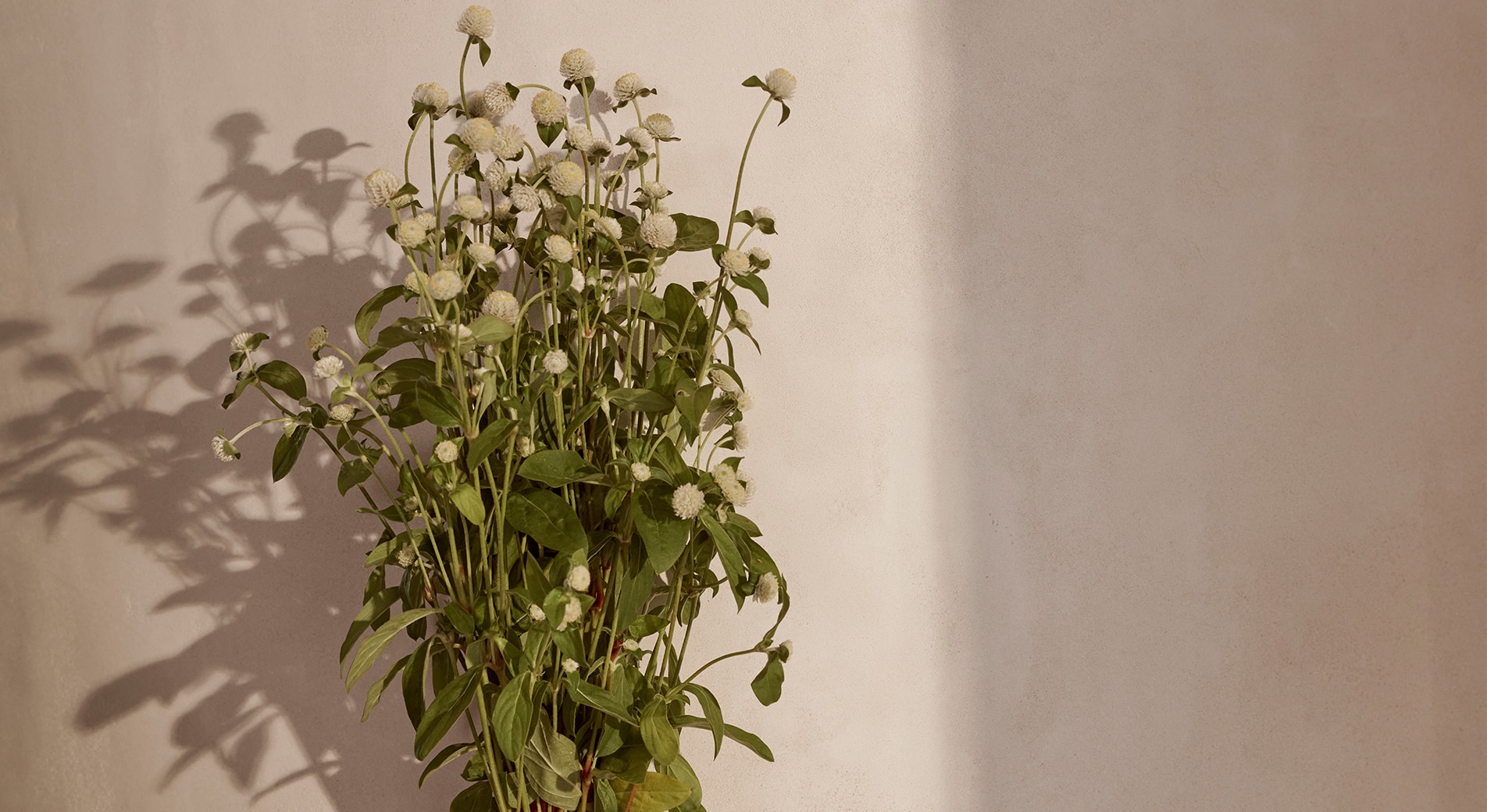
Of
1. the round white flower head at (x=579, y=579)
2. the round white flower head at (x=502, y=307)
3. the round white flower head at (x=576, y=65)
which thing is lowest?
the round white flower head at (x=579, y=579)

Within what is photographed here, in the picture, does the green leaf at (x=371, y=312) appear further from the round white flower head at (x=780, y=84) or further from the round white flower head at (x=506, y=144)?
the round white flower head at (x=780, y=84)

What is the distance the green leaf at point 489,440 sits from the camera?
81cm

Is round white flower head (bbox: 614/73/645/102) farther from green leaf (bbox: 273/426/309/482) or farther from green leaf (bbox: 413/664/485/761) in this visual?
green leaf (bbox: 413/664/485/761)

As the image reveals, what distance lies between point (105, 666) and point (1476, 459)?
196 centimetres

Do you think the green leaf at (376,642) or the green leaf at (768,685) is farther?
the green leaf at (768,685)

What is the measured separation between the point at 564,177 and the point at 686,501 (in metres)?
0.32

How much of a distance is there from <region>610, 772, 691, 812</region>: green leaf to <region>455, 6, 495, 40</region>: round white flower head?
2.47 feet

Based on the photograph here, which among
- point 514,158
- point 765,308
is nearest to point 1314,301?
point 765,308

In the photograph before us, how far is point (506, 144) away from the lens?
88 centimetres

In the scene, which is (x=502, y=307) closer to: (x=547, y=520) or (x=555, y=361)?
(x=555, y=361)

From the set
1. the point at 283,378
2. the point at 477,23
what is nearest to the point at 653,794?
the point at 283,378

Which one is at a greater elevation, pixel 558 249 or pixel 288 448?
pixel 558 249

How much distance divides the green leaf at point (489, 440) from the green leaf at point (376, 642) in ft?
0.55

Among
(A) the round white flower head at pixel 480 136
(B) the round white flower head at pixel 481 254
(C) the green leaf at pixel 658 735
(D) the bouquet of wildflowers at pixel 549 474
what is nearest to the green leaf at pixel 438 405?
(D) the bouquet of wildflowers at pixel 549 474
